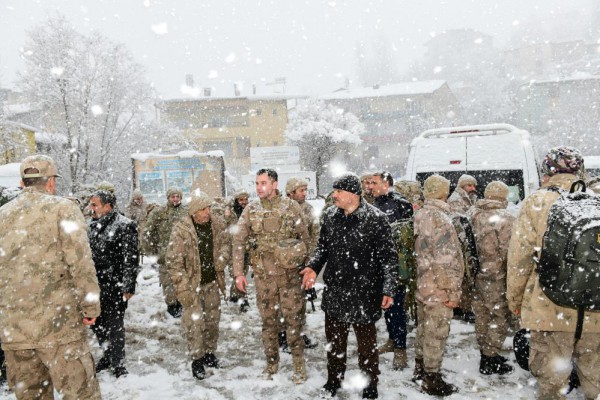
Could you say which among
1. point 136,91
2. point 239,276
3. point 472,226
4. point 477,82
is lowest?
point 239,276

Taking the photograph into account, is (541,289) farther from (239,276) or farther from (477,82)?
(477,82)

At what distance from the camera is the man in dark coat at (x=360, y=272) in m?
3.93

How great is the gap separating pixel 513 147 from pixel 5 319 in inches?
270

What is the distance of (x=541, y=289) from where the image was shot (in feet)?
10.1

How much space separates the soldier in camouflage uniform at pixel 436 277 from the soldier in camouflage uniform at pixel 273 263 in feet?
4.18

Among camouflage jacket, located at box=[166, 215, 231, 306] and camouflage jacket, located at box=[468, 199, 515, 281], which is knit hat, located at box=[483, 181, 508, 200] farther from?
camouflage jacket, located at box=[166, 215, 231, 306]

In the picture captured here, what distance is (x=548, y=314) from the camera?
3074mm

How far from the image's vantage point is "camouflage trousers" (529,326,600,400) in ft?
10.1

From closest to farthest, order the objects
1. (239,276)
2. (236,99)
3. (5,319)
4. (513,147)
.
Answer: (5,319)
(239,276)
(513,147)
(236,99)

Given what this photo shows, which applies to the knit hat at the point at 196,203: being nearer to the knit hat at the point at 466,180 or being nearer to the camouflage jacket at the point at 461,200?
the camouflage jacket at the point at 461,200

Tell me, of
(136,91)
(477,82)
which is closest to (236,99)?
(136,91)

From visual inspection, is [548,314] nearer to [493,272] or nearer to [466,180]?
[493,272]

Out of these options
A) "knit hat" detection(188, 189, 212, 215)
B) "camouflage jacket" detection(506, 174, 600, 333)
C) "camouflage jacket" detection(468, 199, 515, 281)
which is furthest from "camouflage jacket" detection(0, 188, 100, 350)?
"camouflage jacket" detection(468, 199, 515, 281)

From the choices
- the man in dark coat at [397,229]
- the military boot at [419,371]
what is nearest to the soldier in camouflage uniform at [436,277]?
the military boot at [419,371]
